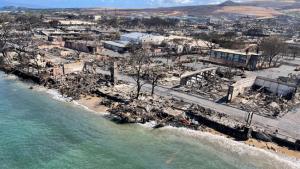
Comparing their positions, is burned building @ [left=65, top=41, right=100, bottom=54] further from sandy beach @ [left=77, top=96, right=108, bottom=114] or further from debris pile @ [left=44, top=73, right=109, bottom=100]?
sandy beach @ [left=77, top=96, right=108, bottom=114]

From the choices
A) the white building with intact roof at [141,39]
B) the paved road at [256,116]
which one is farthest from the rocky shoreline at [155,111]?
the white building with intact roof at [141,39]

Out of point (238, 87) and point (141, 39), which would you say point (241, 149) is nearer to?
point (238, 87)

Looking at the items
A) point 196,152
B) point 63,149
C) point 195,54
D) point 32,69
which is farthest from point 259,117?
point 195,54

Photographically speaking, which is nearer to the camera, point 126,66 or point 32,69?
point 32,69

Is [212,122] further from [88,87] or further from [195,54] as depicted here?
[195,54]

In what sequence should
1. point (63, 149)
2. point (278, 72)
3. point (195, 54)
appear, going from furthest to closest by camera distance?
point (195, 54) < point (278, 72) < point (63, 149)

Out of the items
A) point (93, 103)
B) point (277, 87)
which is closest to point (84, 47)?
point (93, 103)
